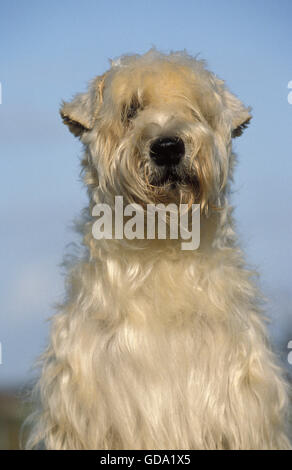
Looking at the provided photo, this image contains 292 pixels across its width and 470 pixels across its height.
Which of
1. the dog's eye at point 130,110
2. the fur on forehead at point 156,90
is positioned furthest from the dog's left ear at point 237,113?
the dog's eye at point 130,110

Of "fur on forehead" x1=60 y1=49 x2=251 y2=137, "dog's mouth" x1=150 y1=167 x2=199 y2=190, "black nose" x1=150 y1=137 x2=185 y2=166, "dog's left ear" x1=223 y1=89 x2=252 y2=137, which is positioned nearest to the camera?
"black nose" x1=150 y1=137 x2=185 y2=166

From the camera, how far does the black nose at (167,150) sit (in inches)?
213

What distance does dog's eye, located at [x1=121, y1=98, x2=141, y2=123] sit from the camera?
5836mm

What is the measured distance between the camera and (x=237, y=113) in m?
6.24

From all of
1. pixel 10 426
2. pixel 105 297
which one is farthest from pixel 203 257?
pixel 10 426

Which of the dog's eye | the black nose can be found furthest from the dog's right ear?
the black nose

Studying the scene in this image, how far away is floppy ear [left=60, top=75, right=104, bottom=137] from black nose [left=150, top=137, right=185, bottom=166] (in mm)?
795

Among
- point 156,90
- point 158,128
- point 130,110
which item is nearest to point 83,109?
point 130,110

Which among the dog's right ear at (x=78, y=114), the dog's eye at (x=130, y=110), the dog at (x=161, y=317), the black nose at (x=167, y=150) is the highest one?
the dog's right ear at (x=78, y=114)

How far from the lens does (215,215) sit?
5.80 metres

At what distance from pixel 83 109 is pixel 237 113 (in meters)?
1.25

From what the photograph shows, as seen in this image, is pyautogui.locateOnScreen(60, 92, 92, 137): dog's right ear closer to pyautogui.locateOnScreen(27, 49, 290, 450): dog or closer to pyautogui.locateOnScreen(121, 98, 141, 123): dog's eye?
pyautogui.locateOnScreen(27, 49, 290, 450): dog

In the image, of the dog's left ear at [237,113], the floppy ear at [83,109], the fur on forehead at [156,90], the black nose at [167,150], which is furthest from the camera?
the dog's left ear at [237,113]

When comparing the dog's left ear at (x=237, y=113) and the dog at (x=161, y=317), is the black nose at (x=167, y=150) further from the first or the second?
the dog's left ear at (x=237, y=113)
